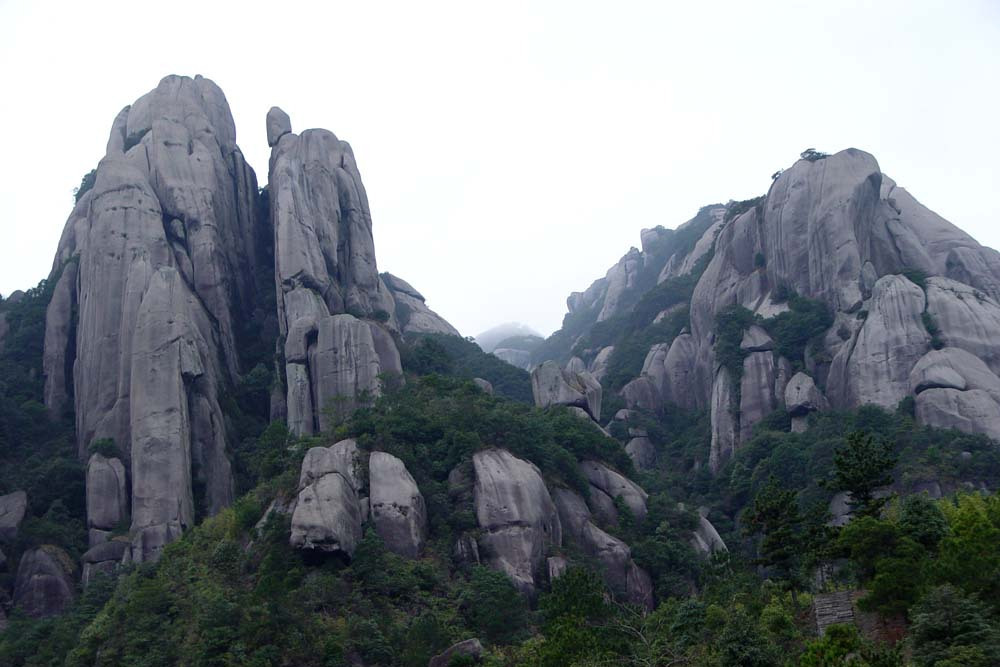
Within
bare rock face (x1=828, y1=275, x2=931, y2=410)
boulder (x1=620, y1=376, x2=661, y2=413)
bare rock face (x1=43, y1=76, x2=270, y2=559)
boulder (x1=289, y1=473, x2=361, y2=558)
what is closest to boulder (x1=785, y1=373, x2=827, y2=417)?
bare rock face (x1=828, y1=275, x2=931, y2=410)

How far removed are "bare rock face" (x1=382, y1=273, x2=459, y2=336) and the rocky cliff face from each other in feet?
51.0

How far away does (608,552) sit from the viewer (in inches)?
1489

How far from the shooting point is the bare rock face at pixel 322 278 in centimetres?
4628

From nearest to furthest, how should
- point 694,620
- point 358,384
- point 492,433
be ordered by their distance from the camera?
point 694,620 < point 492,433 < point 358,384

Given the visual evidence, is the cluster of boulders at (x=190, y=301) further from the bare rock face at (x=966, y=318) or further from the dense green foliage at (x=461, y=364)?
the bare rock face at (x=966, y=318)

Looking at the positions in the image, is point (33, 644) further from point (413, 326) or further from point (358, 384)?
point (413, 326)

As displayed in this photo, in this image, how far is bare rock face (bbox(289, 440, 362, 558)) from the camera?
110ft

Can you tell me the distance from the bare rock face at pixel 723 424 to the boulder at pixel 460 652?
2489 cm

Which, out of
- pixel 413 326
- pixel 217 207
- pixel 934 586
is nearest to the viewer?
pixel 934 586

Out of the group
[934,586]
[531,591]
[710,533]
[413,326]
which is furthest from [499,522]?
[413,326]

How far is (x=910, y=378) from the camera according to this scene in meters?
46.1

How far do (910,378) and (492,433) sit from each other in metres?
18.2

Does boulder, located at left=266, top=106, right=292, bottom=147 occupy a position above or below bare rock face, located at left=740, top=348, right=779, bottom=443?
above

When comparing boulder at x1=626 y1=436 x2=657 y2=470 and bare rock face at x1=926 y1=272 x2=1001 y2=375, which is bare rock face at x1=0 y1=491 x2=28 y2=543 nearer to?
boulder at x1=626 y1=436 x2=657 y2=470
